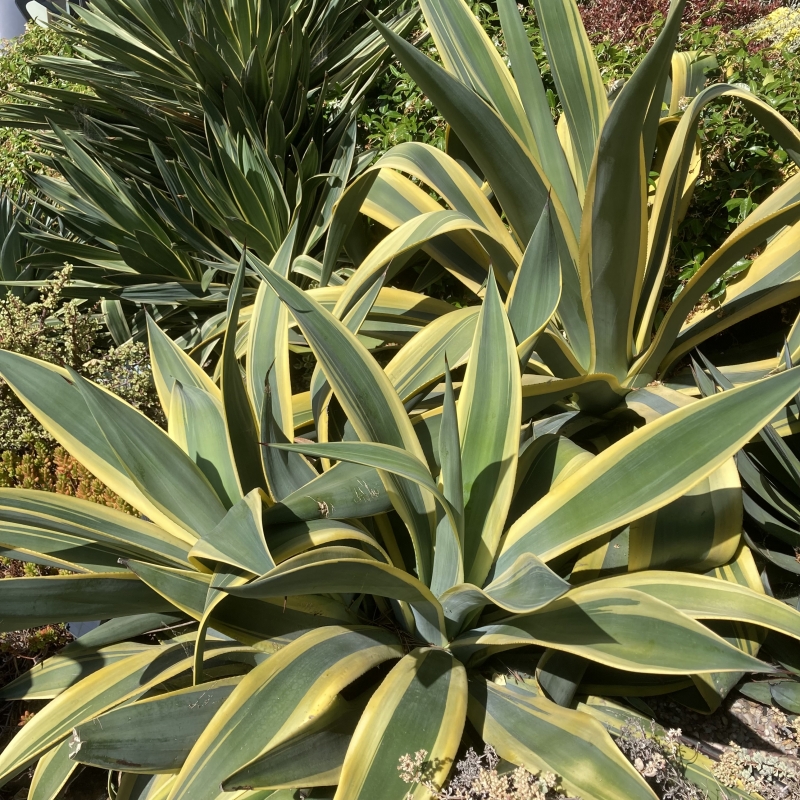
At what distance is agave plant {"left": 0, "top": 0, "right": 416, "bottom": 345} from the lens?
244 centimetres

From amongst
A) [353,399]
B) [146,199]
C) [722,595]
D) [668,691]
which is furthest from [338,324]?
[146,199]

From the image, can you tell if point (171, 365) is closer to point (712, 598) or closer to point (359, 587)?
point (359, 587)

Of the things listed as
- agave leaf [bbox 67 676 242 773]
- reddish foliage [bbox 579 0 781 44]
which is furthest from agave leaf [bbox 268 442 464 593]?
reddish foliage [bbox 579 0 781 44]

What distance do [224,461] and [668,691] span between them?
96 cm

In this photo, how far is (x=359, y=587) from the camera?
102cm

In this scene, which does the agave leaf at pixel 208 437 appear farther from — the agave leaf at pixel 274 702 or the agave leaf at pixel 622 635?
the agave leaf at pixel 622 635

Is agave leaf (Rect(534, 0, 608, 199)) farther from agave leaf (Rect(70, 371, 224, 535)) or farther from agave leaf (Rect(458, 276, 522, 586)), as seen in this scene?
agave leaf (Rect(70, 371, 224, 535))

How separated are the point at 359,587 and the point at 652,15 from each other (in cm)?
251

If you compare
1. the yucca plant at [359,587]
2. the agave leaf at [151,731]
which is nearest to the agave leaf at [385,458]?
the yucca plant at [359,587]

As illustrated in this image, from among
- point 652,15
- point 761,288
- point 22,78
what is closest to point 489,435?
point 761,288

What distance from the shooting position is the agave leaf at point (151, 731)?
3.10ft

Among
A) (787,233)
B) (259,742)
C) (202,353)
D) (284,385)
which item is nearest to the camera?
(259,742)

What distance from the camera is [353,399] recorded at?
117cm

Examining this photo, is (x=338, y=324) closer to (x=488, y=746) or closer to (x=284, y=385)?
(x=284, y=385)
